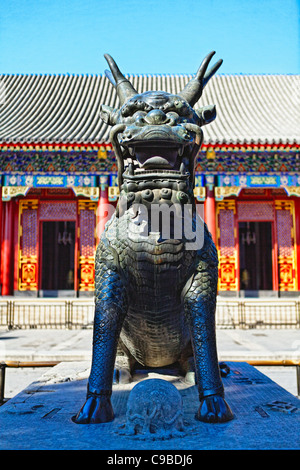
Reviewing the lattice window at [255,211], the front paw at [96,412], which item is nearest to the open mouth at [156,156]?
the front paw at [96,412]

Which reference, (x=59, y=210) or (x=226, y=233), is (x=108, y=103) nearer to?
(x=59, y=210)

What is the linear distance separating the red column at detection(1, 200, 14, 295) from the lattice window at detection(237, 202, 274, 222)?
712 centimetres

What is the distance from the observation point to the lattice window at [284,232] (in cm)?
1269

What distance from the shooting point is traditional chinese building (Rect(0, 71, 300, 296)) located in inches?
458

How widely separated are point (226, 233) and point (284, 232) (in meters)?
1.82

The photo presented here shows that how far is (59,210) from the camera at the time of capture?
42.5 feet

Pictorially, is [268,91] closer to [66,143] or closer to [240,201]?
[240,201]

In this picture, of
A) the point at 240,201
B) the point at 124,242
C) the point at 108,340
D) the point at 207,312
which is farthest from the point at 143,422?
the point at 240,201

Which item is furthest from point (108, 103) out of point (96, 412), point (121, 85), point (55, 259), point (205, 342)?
point (96, 412)

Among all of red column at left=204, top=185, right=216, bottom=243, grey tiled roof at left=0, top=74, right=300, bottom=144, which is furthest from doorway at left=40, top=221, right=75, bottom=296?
red column at left=204, top=185, right=216, bottom=243

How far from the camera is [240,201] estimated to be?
13.0 m

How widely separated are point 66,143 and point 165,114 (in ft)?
29.4

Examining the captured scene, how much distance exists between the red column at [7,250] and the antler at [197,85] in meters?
10.8

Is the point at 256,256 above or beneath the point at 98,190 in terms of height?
beneath
